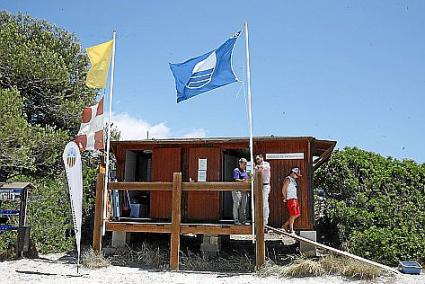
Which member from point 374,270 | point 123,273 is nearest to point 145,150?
point 123,273

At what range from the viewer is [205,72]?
1147cm

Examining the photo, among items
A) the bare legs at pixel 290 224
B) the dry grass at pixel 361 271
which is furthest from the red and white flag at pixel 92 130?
the dry grass at pixel 361 271

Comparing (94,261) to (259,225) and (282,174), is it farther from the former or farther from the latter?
(282,174)

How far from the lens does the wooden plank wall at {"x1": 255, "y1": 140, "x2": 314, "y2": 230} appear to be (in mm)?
12758

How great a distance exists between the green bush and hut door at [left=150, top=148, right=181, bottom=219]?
190 inches

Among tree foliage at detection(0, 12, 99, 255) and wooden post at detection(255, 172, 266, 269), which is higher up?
tree foliage at detection(0, 12, 99, 255)

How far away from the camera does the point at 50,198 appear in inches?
592

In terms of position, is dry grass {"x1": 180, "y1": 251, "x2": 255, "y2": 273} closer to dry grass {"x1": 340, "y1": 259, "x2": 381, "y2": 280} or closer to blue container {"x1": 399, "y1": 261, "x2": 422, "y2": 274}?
dry grass {"x1": 340, "y1": 259, "x2": 381, "y2": 280}

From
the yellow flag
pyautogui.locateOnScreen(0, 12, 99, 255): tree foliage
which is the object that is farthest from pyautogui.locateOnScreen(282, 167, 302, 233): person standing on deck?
pyautogui.locateOnScreen(0, 12, 99, 255): tree foliage

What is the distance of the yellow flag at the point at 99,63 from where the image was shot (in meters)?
12.5

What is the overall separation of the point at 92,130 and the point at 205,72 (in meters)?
3.22

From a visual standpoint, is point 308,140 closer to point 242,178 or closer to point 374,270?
point 242,178

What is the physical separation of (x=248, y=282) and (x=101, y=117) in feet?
17.9

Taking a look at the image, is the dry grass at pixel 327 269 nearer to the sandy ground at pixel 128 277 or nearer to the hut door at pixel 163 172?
the sandy ground at pixel 128 277
